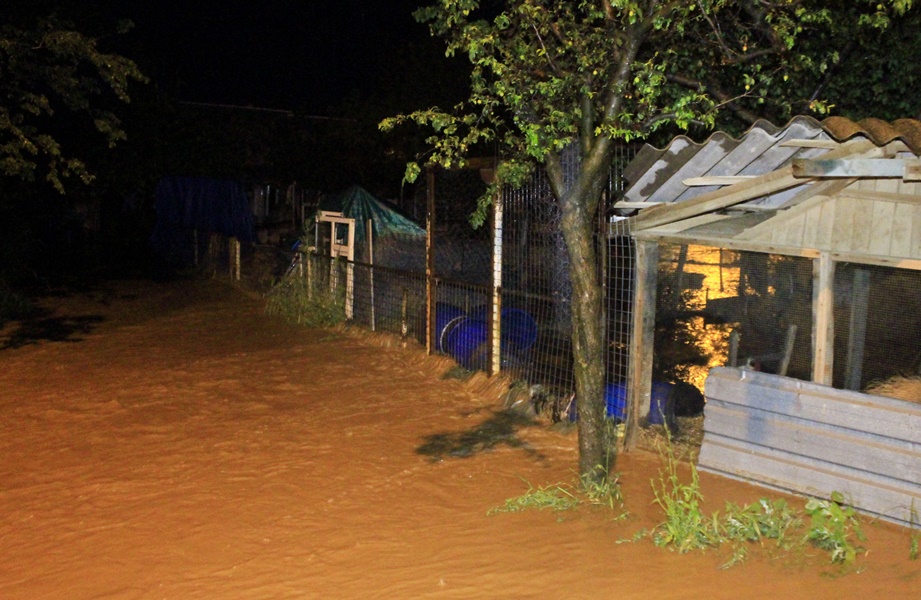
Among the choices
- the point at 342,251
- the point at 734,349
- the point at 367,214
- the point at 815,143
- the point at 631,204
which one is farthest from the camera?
the point at 367,214

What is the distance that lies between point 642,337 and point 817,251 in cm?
166

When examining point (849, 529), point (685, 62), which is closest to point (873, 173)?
point (849, 529)

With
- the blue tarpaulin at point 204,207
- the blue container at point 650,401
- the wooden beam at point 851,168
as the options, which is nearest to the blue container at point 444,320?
the blue container at point 650,401

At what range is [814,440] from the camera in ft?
19.9

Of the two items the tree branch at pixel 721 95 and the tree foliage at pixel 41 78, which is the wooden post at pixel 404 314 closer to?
the tree branch at pixel 721 95

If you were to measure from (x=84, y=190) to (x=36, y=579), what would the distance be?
23.1 metres

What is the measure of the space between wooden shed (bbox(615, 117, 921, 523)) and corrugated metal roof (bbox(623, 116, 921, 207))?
0.01 m

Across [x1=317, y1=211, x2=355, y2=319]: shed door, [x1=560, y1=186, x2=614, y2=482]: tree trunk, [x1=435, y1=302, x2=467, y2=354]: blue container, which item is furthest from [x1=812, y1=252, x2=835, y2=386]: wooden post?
[x1=317, y1=211, x2=355, y2=319]: shed door

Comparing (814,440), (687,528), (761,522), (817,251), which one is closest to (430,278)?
(817,251)

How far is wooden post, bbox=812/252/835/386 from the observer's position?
20.9ft

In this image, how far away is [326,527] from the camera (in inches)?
249

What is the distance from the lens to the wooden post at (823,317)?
20.9 ft

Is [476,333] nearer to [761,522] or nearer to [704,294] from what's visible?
[704,294]

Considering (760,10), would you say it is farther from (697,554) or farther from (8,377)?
(8,377)
